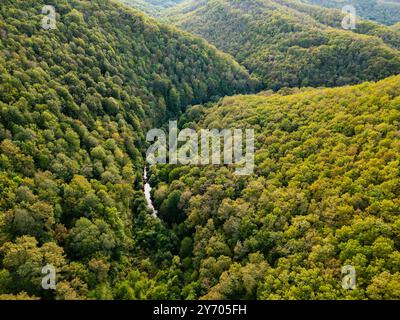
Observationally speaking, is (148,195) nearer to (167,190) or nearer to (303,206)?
(167,190)

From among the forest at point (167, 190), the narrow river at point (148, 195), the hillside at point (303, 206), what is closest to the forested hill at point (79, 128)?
the forest at point (167, 190)

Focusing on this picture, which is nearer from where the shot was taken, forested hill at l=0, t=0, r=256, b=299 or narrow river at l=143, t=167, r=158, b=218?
forested hill at l=0, t=0, r=256, b=299

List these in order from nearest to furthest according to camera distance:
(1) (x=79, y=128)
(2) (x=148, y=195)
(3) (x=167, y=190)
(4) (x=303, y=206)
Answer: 1. (4) (x=303, y=206)
2. (1) (x=79, y=128)
3. (3) (x=167, y=190)
4. (2) (x=148, y=195)

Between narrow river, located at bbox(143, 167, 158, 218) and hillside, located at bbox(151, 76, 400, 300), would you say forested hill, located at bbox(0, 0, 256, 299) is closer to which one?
narrow river, located at bbox(143, 167, 158, 218)

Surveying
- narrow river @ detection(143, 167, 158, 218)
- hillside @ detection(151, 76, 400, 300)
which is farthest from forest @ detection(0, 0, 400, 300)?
narrow river @ detection(143, 167, 158, 218)

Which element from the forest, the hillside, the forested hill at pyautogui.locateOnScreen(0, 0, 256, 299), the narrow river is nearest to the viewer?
the hillside

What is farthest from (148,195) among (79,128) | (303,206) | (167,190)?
(303,206)
